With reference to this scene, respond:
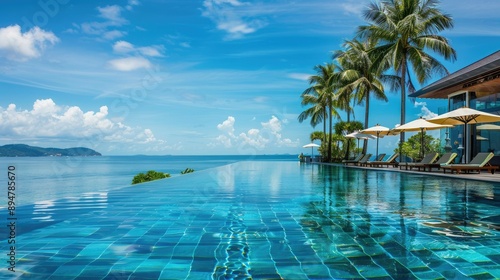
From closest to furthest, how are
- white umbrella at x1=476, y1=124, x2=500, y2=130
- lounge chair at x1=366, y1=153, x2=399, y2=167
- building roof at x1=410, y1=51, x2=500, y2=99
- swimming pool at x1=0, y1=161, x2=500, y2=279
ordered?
1. swimming pool at x1=0, y1=161, x2=500, y2=279
2. building roof at x1=410, y1=51, x2=500, y2=99
3. white umbrella at x1=476, y1=124, x2=500, y2=130
4. lounge chair at x1=366, y1=153, x2=399, y2=167

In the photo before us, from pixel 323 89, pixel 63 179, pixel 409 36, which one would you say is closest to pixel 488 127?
pixel 409 36

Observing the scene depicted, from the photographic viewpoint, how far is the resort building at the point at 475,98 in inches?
654

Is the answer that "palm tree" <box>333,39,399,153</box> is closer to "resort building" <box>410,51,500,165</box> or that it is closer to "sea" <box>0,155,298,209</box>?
"resort building" <box>410,51,500,165</box>

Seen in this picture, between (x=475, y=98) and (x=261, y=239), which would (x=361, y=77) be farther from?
(x=261, y=239)

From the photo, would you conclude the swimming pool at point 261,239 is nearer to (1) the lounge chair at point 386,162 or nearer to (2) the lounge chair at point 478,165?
(2) the lounge chair at point 478,165

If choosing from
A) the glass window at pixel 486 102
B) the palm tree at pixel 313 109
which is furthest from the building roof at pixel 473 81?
the palm tree at pixel 313 109

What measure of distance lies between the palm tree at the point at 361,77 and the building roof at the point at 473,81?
3.15m

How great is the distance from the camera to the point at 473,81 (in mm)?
17344

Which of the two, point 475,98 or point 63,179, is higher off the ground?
point 475,98

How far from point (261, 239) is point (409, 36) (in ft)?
61.7

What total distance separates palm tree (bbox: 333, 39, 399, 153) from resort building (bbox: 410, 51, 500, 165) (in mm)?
4242

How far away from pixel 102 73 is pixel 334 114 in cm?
1944

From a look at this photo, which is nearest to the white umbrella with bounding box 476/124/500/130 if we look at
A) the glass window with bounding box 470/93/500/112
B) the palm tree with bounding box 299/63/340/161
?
the glass window with bounding box 470/93/500/112

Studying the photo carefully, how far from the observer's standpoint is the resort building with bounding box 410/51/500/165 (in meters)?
16.6
